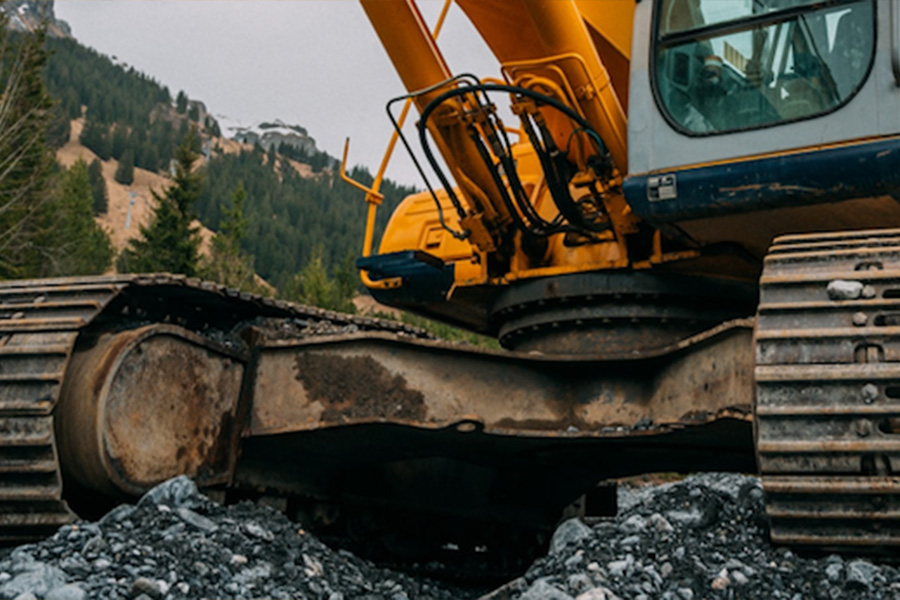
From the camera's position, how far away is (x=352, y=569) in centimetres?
479

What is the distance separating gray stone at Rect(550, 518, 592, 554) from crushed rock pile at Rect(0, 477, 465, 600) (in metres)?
0.83

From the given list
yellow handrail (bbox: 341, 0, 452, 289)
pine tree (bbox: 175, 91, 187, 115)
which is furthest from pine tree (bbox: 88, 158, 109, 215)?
yellow handrail (bbox: 341, 0, 452, 289)

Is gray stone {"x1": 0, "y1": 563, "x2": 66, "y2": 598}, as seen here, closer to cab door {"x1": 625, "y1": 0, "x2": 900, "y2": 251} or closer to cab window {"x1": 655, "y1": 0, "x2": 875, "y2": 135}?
cab door {"x1": 625, "y1": 0, "x2": 900, "y2": 251}

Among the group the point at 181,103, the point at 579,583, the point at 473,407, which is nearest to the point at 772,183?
the point at 473,407

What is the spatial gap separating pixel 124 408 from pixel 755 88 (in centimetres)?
299

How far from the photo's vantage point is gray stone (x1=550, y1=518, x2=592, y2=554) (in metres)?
4.09

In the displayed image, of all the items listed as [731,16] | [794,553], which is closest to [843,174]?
[731,16]

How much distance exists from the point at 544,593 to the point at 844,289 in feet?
4.53

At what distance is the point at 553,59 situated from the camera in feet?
16.4

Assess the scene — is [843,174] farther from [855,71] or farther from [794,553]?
[794,553]

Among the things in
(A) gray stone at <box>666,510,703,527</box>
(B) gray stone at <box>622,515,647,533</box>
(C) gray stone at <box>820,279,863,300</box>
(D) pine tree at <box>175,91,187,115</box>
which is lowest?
(B) gray stone at <box>622,515,647,533</box>

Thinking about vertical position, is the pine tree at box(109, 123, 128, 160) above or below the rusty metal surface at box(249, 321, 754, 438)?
above

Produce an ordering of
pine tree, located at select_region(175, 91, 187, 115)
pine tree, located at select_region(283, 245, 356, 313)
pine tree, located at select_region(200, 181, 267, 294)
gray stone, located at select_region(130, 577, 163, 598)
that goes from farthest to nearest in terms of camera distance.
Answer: pine tree, located at select_region(175, 91, 187, 115)
pine tree, located at select_region(283, 245, 356, 313)
pine tree, located at select_region(200, 181, 267, 294)
gray stone, located at select_region(130, 577, 163, 598)

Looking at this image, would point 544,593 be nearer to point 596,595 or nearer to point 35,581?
point 596,595
